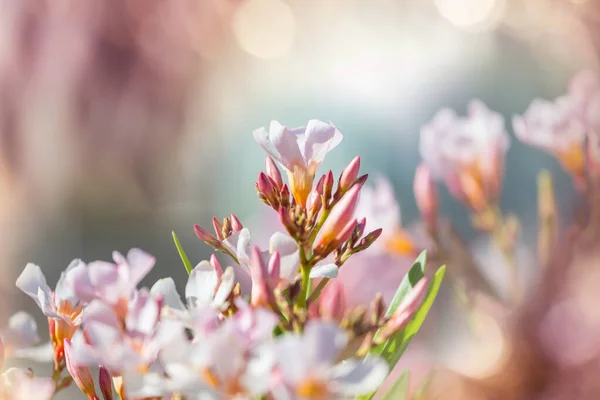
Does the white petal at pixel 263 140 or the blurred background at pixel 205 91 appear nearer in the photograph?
the white petal at pixel 263 140

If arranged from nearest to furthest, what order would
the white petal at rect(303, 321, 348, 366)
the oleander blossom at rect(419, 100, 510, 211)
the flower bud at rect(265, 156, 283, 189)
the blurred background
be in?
the white petal at rect(303, 321, 348, 366)
the flower bud at rect(265, 156, 283, 189)
the oleander blossom at rect(419, 100, 510, 211)
the blurred background

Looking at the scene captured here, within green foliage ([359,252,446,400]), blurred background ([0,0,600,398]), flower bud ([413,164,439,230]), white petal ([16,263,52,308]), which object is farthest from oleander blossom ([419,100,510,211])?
white petal ([16,263,52,308])

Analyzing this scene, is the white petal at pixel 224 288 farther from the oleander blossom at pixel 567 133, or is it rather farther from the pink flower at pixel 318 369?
the oleander blossom at pixel 567 133

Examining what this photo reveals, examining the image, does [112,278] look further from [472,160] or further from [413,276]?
[472,160]

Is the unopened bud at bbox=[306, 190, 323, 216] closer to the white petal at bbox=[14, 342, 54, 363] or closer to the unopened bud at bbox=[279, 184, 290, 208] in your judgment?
the unopened bud at bbox=[279, 184, 290, 208]

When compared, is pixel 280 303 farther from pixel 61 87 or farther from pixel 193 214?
pixel 61 87

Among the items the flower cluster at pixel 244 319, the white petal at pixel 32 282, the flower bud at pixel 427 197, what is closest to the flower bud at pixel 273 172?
the flower cluster at pixel 244 319

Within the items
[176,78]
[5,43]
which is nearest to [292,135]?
[176,78]
